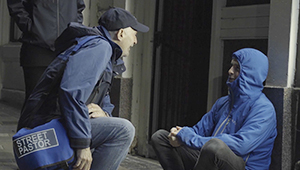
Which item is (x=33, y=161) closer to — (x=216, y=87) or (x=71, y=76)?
(x=71, y=76)

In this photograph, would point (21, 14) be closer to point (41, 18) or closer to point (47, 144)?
point (41, 18)

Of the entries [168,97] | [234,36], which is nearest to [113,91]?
[168,97]

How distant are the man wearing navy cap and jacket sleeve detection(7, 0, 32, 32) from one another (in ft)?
3.64

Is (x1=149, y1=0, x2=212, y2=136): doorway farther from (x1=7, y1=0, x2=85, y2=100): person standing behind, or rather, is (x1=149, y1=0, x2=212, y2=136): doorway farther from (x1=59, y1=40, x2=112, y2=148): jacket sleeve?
(x1=59, y1=40, x2=112, y2=148): jacket sleeve

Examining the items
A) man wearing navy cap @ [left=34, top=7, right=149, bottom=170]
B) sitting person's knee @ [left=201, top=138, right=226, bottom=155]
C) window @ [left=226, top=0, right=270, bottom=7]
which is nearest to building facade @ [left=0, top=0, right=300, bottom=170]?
window @ [left=226, top=0, right=270, bottom=7]

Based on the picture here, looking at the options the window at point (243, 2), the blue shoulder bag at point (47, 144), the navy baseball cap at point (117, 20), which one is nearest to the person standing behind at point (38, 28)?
the navy baseball cap at point (117, 20)

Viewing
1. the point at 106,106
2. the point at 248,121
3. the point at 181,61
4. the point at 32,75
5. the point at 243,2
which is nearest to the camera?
the point at 106,106

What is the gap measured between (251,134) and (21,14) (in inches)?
88.9

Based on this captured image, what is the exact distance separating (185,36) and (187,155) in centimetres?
175

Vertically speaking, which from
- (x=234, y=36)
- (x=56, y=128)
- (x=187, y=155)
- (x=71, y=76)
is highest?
(x=234, y=36)

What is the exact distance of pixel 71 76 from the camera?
9.73 feet

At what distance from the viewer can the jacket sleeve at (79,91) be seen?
9.71 feet

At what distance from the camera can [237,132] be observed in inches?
150

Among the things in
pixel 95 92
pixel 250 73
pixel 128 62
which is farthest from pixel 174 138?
pixel 128 62
